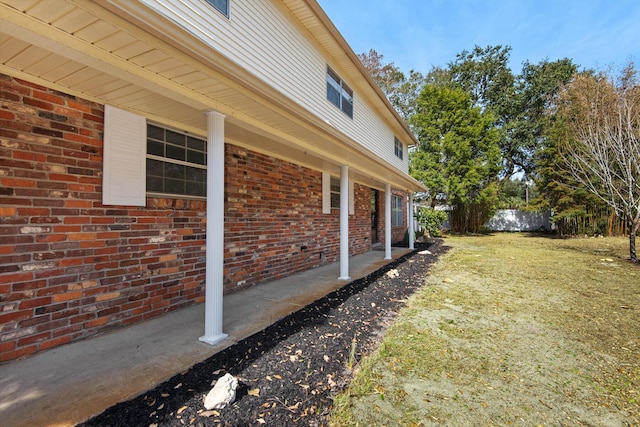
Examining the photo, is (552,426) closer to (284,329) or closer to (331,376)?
(331,376)

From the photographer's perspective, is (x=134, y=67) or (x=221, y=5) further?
(x=221, y=5)

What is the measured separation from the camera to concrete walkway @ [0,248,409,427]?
1986 mm

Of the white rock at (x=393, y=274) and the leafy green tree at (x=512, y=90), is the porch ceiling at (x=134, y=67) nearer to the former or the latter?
the white rock at (x=393, y=274)

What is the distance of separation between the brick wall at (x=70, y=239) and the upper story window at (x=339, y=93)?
4.66m

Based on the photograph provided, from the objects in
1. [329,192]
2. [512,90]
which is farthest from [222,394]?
[512,90]

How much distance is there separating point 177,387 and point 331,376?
1240 mm

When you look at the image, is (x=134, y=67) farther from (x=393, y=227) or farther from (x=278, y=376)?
(x=393, y=227)

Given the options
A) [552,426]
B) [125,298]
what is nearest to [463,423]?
[552,426]

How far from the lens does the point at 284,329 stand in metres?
3.44

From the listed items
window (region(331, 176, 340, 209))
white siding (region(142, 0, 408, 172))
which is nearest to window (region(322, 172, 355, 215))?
window (region(331, 176, 340, 209))

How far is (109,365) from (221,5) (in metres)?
4.81

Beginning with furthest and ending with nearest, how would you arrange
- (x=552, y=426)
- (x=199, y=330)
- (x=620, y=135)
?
(x=620, y=135) < (x=199, y=330) < (x=552, y=426)

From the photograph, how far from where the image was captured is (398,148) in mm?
12953

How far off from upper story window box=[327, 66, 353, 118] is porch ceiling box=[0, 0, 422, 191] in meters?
3.79
